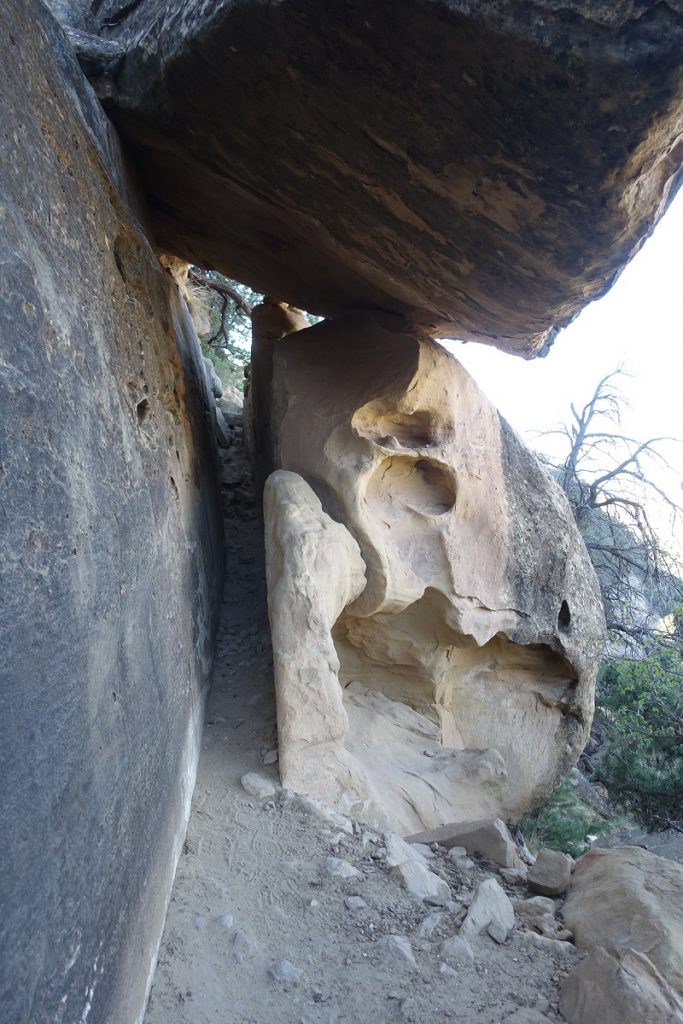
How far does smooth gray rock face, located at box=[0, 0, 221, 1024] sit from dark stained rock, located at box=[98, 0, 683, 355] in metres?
0.52

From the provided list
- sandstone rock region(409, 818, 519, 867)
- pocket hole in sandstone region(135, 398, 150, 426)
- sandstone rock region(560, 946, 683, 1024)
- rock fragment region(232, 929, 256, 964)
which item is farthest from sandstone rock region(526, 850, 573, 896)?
pocket hole in sandstone region(135, 398, 150, 426)

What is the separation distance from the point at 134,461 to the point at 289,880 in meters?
1.72

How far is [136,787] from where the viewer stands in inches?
79.5

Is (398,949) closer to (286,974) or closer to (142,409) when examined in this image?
(286,974)

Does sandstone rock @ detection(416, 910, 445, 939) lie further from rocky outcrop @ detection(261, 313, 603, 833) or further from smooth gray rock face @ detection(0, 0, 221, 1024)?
smooth gray rock face @ detection(0, 0, 221, 1024)

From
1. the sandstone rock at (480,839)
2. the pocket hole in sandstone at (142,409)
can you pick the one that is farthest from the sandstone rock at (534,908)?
the pocket hole in sandstone at (142,409)

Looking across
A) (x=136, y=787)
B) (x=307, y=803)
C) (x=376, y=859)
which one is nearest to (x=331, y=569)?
Answer: (x=307, y=803)

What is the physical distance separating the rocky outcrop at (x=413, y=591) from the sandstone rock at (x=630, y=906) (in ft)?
3.12

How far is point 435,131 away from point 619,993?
2.70 m

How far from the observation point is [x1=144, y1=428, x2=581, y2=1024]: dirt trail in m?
2.18

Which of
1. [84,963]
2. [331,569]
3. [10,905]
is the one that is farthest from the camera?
[331,569]

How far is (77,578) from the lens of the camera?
5.32 ft

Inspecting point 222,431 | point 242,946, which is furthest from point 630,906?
point 222,431

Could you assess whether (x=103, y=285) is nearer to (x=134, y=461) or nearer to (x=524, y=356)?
(x=134, y=461)
